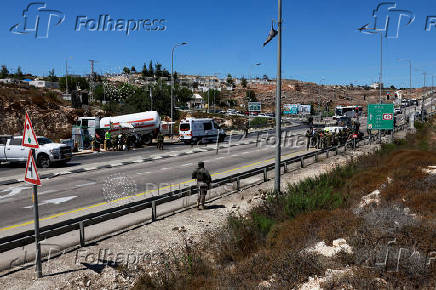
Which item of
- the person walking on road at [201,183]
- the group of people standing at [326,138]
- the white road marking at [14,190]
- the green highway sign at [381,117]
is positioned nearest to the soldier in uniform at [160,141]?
the group of people standing at [326,138]

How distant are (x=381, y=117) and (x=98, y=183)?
2418cm

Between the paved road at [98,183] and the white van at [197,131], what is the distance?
8264 mm

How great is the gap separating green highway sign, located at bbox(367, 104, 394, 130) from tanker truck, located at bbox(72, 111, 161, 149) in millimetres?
19616

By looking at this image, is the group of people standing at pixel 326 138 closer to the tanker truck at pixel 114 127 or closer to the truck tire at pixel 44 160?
the tanker truck at pixel 114 127

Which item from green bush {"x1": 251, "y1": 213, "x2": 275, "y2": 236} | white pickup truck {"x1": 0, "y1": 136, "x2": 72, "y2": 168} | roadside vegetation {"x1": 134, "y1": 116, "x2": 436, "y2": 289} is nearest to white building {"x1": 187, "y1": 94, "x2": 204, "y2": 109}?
white pickup truck {"x1": 0, "y1": 136, "x2": 72, "y2": 168}

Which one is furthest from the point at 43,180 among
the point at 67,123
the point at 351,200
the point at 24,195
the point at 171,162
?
the point at 67,123

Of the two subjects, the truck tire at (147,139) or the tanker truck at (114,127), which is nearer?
the tanker truck at (114,127)

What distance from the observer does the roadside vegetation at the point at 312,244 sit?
6.16 meters

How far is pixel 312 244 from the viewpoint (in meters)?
7.70

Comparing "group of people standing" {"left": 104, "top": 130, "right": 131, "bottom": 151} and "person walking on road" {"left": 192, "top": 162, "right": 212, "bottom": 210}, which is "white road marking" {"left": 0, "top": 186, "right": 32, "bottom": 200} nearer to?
→ "person walking on road" {"left": 192, "top": 162, "right": 212, "bottom": 210}

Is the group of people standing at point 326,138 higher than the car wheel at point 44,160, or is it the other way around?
the group of people standing at point 326,138

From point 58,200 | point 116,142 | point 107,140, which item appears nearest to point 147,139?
point 116,142

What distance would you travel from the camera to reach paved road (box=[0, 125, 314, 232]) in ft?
41.3

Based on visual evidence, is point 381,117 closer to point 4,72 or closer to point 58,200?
point 58,200
